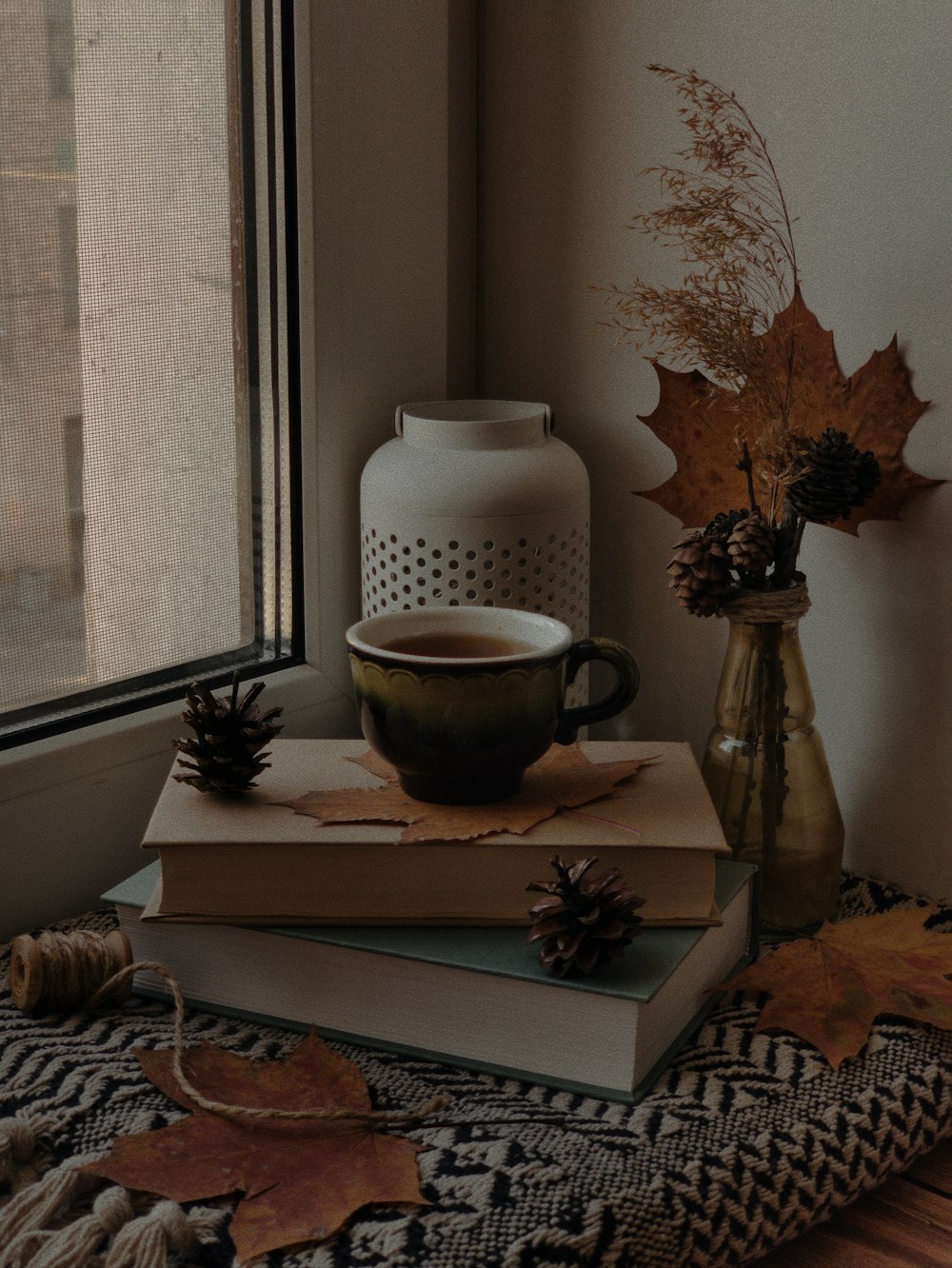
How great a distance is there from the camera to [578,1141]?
21.5 inches

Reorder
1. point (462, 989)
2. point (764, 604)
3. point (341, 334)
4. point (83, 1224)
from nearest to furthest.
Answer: point (83, 1224) < point (462, 989) < point (764, 604) < point (341, 334)

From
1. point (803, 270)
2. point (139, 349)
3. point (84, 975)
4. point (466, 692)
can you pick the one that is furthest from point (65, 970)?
point (803, 270)

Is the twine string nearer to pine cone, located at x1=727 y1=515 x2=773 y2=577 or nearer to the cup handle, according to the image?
the cup handle

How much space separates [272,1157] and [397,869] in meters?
0.14

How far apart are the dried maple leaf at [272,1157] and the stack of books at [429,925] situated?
0.05 metres

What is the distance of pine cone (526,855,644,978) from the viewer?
22.7 inches

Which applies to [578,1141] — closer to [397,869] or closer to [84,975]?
[397,869]

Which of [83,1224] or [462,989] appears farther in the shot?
[462,989]

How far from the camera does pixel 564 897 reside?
58 cm

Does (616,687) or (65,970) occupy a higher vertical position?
(616,687)

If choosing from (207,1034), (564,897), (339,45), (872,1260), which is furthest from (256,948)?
(339,45)

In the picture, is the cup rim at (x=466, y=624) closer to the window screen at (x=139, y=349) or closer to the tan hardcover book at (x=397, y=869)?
the tan hardcover book at (x=397, y=869)

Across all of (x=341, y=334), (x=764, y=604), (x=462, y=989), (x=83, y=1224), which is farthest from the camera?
(x=341, y=334)

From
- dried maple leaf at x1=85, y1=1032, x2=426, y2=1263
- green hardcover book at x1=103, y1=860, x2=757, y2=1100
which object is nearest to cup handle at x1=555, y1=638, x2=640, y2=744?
green hardcover book at x1=103, y1=860, x2=757, y2=1100
